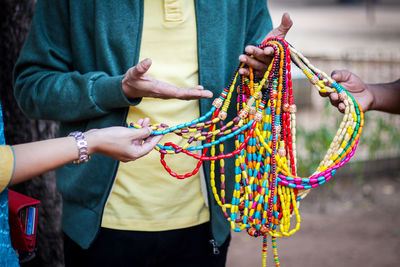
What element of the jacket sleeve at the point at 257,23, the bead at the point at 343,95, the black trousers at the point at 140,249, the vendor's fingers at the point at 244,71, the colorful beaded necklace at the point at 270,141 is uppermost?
the jacket sleeve at the point at 257,23

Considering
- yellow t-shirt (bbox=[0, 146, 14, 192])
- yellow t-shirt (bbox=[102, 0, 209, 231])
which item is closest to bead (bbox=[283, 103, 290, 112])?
yellow t-shirt (bbox=[102, 0, 209, 231])

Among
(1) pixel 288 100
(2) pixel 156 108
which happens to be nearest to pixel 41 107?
(2) pixel 156 108

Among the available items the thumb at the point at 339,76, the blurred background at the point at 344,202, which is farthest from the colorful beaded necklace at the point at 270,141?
the blurred background at the point at 344,202

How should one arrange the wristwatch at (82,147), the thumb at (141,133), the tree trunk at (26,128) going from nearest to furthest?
the wristwatch at (82,147) → the thumb at (141,133) → the tree trunk at (26,128)

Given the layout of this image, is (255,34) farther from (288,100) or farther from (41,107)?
(41,107)

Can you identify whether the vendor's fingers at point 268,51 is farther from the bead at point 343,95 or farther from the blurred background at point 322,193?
the blurred background at point 322,193

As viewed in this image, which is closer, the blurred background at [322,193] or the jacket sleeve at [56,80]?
the jacket sleeve at [56,80]

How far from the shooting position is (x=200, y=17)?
1714 millimetres

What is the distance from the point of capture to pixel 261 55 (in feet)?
5.11

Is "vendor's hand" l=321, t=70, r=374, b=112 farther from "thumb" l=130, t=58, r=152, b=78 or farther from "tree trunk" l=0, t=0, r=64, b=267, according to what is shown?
"tree trunk" l=0, t=0, r=64, b=267

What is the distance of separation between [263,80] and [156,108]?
425 mm

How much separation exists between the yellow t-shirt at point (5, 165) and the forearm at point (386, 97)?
4.26 feet

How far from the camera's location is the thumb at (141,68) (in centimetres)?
142

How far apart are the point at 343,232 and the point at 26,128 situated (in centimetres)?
288
